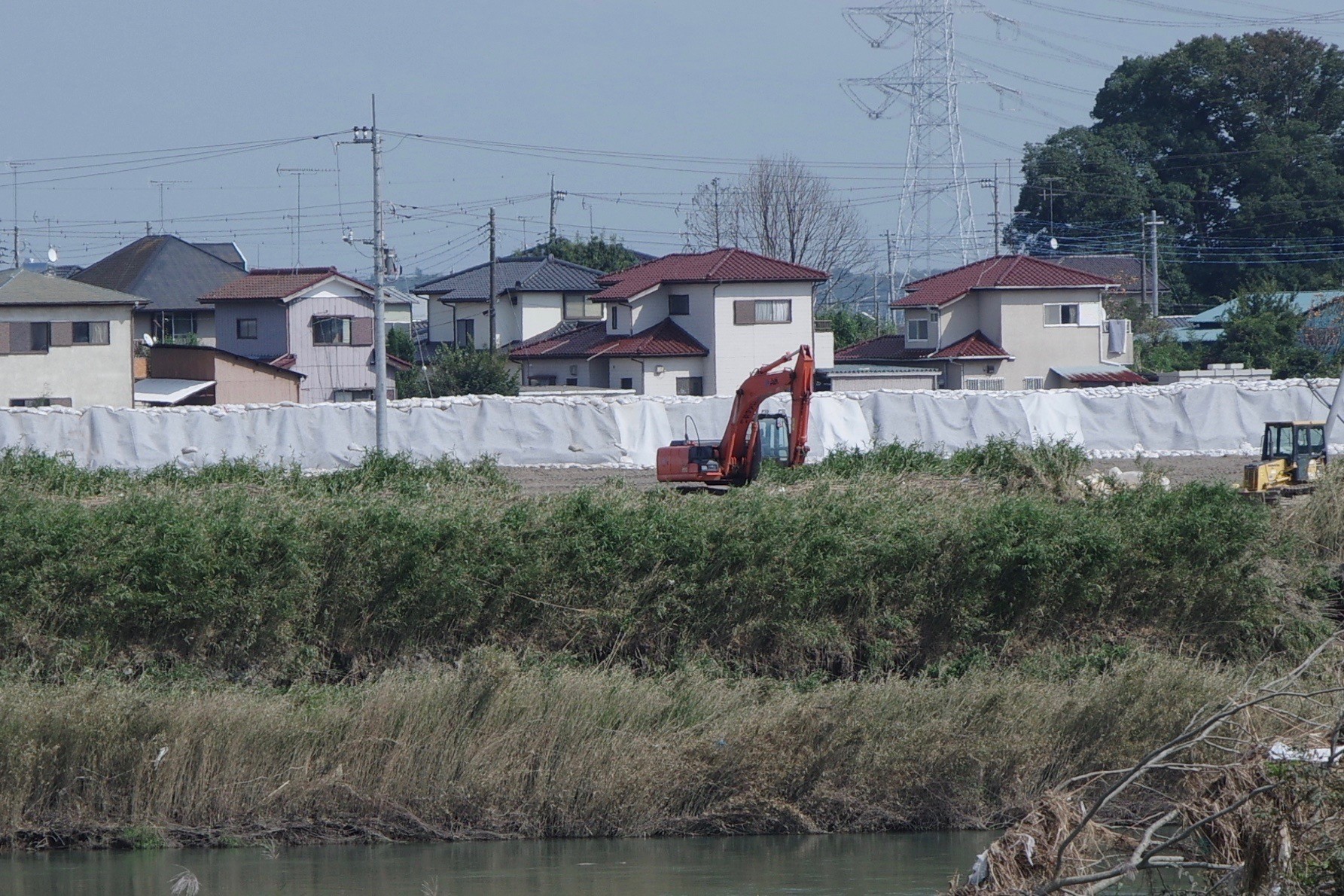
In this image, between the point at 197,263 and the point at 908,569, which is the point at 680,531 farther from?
the point at 197,263

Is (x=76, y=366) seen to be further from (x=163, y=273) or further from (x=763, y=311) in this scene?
(x=763, y=311)

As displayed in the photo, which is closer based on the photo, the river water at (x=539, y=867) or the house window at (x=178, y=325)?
the river water at (x=539, y=867)

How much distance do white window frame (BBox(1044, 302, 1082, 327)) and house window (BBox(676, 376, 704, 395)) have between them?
401 inches

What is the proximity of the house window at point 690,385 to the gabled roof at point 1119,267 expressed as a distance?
20.4 metres

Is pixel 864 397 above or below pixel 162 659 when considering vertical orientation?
above

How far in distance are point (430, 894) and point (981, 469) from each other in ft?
35.7

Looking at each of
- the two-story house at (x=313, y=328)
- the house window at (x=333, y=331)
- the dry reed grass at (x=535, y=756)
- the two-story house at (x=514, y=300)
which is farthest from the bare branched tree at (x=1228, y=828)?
the two-story house at (x=514, y=300)

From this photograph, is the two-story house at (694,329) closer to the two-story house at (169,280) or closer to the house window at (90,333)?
the house window at (90,333)

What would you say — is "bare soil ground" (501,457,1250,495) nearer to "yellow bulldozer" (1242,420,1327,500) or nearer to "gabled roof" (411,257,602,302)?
"yellow bulldozer" (1242,420,1327,500)

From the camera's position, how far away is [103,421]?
26453mm

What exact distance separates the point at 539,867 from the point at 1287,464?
13170 mm

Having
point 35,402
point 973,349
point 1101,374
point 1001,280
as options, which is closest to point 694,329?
point 973,349

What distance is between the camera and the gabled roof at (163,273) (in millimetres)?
45438

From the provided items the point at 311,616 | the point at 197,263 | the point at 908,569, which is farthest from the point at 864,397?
the point at 197,263
